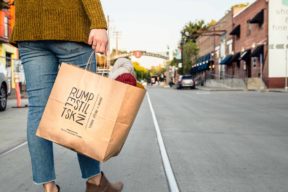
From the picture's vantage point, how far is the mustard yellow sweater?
8.71ft

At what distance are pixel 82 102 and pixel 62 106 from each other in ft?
0.38

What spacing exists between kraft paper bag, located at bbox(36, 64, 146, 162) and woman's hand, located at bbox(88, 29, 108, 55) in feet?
Answer: 0.65

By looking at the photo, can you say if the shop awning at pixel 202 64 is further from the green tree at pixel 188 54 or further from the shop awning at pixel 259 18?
the shop awning at pixel 259 18

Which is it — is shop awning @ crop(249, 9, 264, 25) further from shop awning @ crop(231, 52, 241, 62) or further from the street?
the street

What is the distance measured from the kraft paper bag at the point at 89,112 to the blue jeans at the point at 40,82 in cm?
23

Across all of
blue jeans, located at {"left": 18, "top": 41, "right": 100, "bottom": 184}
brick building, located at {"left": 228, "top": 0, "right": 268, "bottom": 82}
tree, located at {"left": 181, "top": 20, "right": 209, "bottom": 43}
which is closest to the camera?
blue jeans, located at {"left": 18, "top": 41, "right": 100, "bottom": 184}

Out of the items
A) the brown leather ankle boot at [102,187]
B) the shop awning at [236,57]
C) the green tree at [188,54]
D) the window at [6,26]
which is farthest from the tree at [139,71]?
the brown leather ankle boot at [102,187]

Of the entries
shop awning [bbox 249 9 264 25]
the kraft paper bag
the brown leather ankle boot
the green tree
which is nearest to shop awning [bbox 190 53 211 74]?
the green tree

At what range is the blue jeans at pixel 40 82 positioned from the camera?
2.71m

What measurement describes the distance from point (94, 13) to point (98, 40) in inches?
7.0

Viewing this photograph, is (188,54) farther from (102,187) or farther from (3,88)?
(102,187)

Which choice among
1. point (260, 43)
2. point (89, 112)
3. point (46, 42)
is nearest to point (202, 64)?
point (260, 43)

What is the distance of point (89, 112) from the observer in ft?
8.11

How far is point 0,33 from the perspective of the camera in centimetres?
3238
